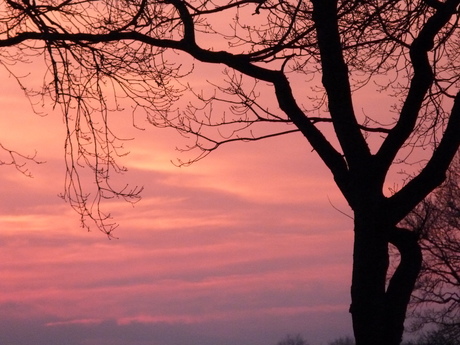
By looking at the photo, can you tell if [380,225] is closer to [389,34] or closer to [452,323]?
[389,34]

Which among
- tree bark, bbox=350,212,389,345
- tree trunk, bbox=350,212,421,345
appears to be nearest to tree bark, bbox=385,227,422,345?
tree trunk, bbox=350,212,421,345

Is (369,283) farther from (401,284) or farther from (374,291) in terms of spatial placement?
(401,284)

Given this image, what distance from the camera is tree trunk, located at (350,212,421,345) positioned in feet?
25.3

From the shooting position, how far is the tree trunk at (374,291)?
7.73 m

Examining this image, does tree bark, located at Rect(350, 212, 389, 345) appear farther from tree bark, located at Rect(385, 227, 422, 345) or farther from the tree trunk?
tree bark, located at Rect(385, 227, 422, 345)

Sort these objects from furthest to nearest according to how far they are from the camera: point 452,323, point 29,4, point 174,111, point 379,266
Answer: point 452,323, point 174,111, point 29,4, point 379,266

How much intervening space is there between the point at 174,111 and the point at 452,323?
64.8 ft

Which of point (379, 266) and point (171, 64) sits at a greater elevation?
point (171, 64)

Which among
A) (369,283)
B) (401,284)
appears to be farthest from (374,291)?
(401,284)

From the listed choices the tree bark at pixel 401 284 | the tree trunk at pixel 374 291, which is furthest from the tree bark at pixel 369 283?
the tree bark at pixel 401 284

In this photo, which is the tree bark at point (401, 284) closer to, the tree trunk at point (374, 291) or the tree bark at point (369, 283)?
the tree trunk at point (374, 291)

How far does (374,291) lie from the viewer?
7.75 meters

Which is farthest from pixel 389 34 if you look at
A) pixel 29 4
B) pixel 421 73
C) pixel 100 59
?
pixel 29 4

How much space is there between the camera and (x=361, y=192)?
26.2 ft
